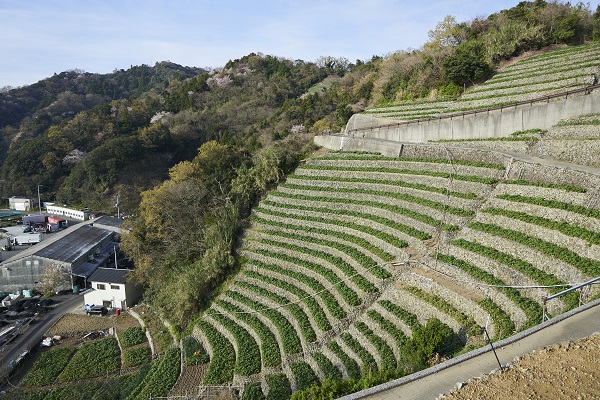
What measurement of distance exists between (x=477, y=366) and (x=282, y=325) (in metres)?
7.52

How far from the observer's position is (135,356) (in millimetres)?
18578

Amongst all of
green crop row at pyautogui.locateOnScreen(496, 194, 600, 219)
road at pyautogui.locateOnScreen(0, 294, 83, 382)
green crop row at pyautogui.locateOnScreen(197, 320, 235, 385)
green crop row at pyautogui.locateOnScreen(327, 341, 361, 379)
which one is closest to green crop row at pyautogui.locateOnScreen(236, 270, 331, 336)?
green crop row at pyautogui.locateOnScreen(327, 341, 361, 379)

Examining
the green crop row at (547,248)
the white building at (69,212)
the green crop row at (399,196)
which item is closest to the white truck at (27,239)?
the white building at (69,212)

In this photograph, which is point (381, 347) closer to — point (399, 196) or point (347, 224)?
point (347, 224)

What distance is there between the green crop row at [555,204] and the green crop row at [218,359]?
11212 mm

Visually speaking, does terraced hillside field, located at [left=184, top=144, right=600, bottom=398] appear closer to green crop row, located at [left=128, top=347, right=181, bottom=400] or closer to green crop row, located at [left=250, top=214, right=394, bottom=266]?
green crop row, located at [left=250, top=214, right=394, bottom=266]

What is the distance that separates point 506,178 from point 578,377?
9.47m

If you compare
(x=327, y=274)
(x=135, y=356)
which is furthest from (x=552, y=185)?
(x=135, y=356)

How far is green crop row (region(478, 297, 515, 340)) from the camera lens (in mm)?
8992

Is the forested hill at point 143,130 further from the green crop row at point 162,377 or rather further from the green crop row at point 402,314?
the green crop row at point 402,314

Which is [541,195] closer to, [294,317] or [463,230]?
[463,230]

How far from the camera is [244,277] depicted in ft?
55.8

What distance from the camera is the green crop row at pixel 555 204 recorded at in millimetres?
10552

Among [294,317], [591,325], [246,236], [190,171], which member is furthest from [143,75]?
[591,325]
